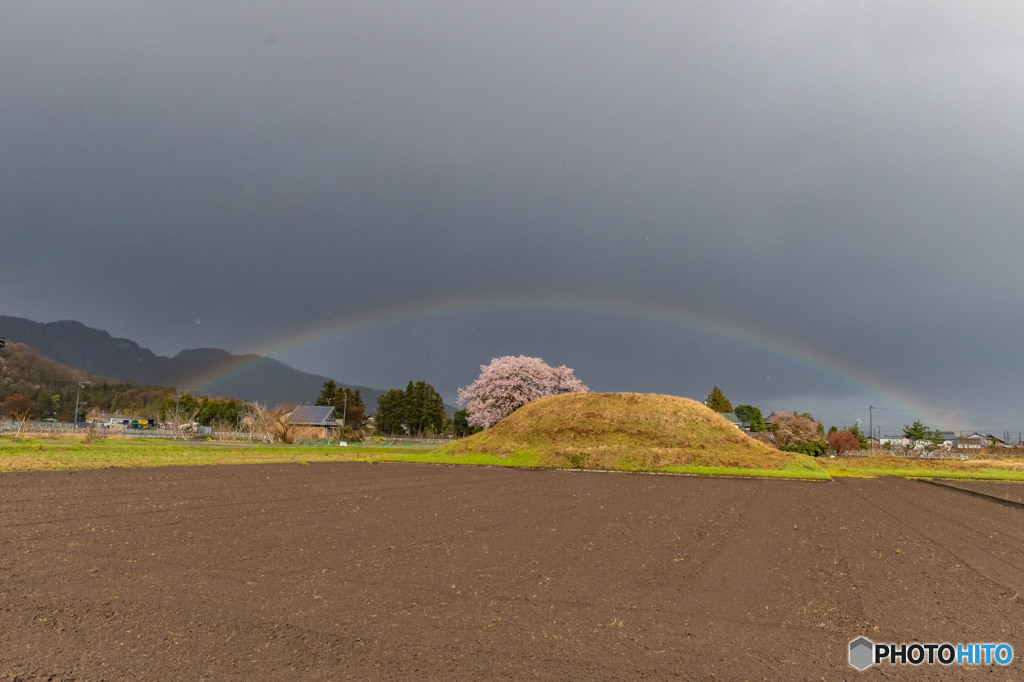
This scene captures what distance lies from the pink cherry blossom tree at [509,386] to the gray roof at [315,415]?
47721 mm

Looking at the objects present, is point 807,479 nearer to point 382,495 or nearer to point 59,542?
point 382,495

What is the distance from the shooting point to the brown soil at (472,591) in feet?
17.3

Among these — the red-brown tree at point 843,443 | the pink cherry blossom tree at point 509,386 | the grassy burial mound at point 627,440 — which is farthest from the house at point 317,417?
the red-brown tree at point 843,443

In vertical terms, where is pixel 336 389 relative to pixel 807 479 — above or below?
above

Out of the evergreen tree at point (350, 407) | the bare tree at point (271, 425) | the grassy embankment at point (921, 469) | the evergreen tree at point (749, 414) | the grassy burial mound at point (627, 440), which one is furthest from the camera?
the evergreen tree at point (749, 414)

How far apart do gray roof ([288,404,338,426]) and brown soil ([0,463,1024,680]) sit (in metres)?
100

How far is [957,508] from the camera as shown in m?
20.3

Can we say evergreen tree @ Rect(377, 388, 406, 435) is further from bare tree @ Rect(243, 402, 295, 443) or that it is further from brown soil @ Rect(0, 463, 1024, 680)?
brown soil @ Rect(0, 463, 1024, 680)

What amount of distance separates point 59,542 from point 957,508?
2615 centimetres

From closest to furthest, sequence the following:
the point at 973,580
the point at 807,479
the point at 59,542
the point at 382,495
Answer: the point at 973,580
the point at 59,542
the point at 382,495
the point at 807,479

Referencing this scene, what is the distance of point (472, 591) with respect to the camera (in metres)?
7.44

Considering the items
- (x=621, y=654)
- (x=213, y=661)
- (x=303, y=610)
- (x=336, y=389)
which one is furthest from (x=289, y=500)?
(x=336, y=389)

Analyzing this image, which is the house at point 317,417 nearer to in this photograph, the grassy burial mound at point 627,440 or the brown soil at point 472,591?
the grassy burial mound at point 627,440

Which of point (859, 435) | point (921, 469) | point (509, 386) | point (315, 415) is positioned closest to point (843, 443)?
point (859, 435)
